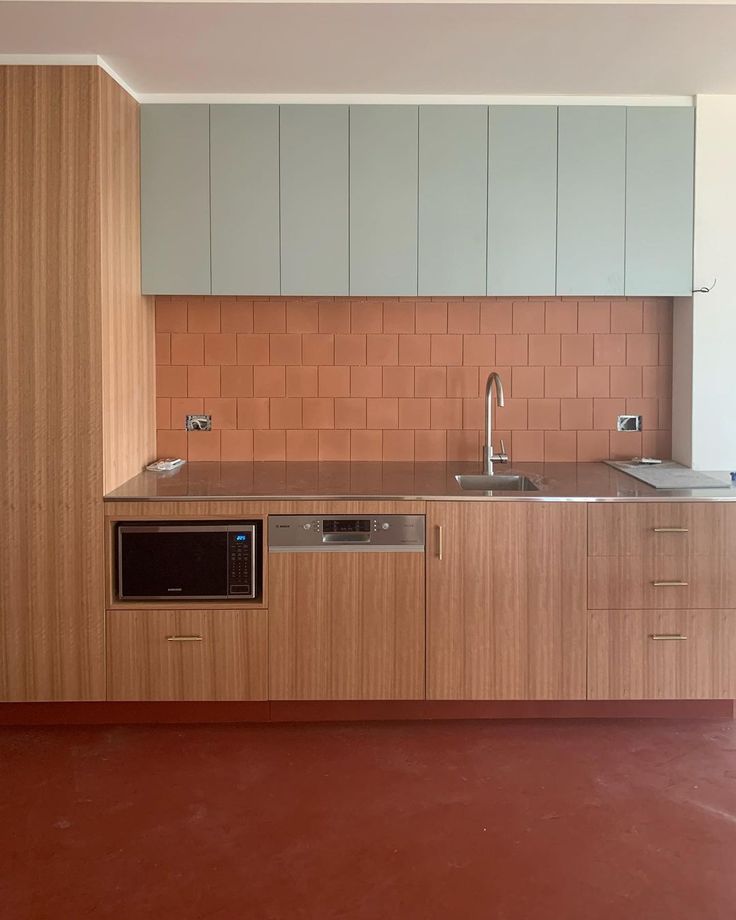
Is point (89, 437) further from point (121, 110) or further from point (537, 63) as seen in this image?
point (537, 63)

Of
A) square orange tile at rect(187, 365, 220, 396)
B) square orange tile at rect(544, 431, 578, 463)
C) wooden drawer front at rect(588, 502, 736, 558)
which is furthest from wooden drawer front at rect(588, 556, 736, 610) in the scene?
square orange tile at rect(187, 365, 220, 396)

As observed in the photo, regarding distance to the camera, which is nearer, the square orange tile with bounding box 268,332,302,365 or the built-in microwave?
the built-in microwave

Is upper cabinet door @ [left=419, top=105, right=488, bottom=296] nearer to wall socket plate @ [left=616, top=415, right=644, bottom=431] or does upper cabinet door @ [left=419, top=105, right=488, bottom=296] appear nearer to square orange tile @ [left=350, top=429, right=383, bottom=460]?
square orange tile @ [left=350, top=429, right=383, bottom=460]

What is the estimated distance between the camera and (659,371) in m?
4.02

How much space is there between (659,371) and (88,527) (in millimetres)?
2532

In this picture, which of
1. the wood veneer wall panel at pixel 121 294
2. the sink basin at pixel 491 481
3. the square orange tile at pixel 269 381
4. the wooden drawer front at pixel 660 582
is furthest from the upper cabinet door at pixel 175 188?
the wooden drawer front at pixel 660 582

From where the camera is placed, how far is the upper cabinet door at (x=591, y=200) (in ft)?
11.8

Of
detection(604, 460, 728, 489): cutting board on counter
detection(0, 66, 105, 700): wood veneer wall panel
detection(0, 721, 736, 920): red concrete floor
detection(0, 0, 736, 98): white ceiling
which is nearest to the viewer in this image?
detection(0, 721, 736, 920): red concrete floor

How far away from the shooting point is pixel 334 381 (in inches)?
158

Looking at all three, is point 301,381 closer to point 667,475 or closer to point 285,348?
point 285,348

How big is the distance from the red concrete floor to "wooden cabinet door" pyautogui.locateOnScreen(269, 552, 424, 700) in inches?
8.1

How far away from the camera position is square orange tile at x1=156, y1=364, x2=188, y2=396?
157 inches

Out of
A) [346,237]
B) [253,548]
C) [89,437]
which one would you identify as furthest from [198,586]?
[346,237]

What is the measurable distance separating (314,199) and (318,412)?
94 centimetres
